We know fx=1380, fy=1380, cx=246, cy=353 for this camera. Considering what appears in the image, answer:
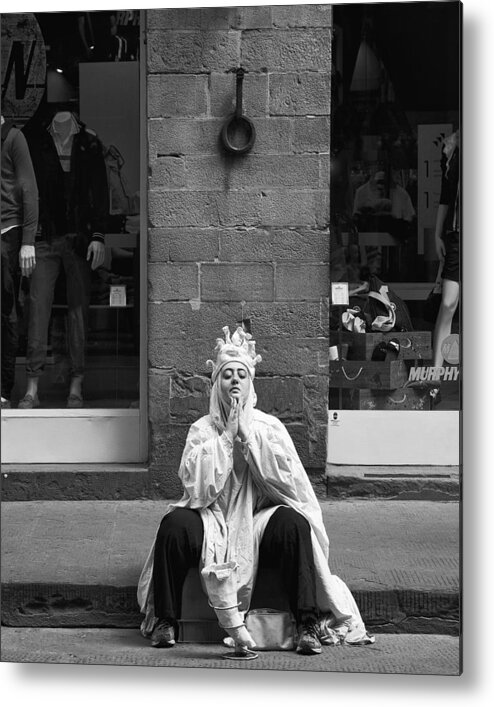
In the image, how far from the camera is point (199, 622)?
5281 mm

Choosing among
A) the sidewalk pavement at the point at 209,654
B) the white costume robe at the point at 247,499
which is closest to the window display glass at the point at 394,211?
the white costume robe at the point at 247,499

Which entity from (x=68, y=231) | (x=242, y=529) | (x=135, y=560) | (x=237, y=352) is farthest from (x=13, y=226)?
(x=242, y=529)

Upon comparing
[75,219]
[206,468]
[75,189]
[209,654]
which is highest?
[75,189]

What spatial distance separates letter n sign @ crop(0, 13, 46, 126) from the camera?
19.4 feet

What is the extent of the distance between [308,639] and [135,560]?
0.92 metres

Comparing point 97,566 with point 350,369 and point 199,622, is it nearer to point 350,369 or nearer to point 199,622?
point 199,622

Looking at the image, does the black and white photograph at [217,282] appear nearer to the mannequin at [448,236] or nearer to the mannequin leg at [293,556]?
the mannequin at [448,236]

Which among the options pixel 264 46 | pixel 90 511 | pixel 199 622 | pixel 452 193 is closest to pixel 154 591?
pixel 199 622

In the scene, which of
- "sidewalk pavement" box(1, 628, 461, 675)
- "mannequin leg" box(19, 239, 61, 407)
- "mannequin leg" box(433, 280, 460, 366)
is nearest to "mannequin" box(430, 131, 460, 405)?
"mannequin leg" box(433, 280, 460, 366)

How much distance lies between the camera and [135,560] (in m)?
5.74

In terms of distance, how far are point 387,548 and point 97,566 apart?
4.00 feet

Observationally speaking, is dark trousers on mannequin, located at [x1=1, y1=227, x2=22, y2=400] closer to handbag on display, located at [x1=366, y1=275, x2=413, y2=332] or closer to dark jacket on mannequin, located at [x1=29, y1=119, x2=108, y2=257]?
dark jacket on mannequin, located at [x1=29, y1=119, x2=108, y2=257]

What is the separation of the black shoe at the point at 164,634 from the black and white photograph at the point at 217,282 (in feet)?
0.55

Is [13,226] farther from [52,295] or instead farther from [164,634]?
[164,634]
